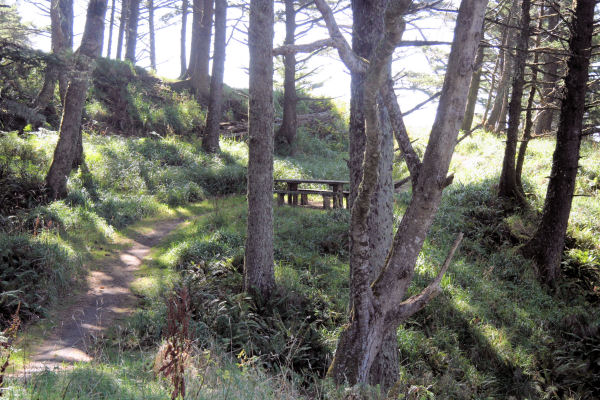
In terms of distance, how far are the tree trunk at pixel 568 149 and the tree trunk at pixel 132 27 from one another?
20.9 meters

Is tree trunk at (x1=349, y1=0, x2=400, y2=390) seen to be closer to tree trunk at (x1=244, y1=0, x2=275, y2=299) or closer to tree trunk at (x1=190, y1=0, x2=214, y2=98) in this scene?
tree trunk at (x1=244, y1=0, x2=275, y2=299)

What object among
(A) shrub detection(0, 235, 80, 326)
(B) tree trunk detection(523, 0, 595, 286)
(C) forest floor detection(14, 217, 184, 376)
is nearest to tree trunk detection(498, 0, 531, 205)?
(B) tree trunk detection(523, 0, 595, 286)

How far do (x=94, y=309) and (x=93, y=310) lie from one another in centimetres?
4

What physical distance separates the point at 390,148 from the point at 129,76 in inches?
729

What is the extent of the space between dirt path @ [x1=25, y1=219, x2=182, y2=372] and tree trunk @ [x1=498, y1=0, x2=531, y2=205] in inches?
361

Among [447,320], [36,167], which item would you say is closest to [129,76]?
[36,167]

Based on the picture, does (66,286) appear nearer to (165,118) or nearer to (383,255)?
(383,255)

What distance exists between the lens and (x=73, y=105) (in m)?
11.1

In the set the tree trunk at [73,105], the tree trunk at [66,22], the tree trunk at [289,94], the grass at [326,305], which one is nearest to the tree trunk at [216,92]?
the tree trunk at [289,94]

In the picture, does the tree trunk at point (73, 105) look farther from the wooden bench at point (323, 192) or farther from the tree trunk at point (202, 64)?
the tree trunk at point (202, 64)

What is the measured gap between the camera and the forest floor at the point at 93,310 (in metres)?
5.20

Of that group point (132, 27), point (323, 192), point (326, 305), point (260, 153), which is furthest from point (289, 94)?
point (326, 305)

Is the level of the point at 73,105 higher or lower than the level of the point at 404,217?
higher

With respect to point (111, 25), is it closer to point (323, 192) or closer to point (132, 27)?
point (132, 27)
